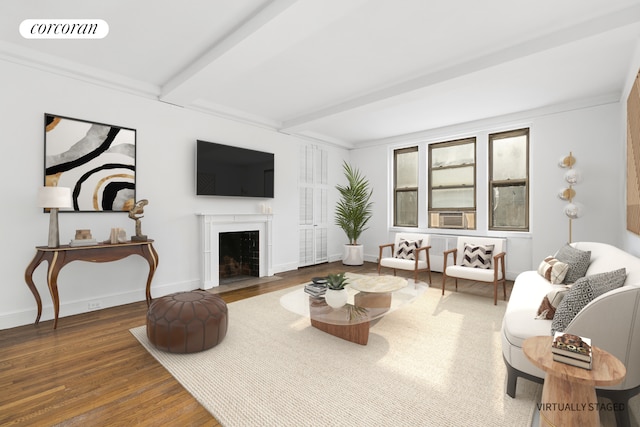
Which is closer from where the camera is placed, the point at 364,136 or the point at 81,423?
the point at 81,423

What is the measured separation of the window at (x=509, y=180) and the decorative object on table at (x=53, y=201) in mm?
6076

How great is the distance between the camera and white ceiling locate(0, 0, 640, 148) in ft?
8.06

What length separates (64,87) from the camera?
342 centimetres

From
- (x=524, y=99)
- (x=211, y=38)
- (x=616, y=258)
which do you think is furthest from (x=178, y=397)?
(x=524, y=99)

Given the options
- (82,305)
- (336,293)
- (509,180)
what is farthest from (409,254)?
(82,305)

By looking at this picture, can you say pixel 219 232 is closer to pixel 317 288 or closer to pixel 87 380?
pixel 317 288

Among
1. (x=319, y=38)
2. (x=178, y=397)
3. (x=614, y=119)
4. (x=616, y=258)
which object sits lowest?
(x=178, y=397)

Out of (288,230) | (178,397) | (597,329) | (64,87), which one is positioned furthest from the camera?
(288,230)

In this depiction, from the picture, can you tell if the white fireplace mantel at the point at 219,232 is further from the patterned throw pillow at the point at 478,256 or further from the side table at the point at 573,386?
the side table at the point at 573,386

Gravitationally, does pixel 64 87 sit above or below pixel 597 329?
above

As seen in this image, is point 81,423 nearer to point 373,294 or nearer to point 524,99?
point 373,294

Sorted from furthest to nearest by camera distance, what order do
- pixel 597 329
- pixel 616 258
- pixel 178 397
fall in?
1. pixel 616 258
2. pixel 178 397
3. pixel 597 329

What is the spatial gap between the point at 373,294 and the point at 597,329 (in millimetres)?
1713

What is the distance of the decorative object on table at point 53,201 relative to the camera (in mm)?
2936
